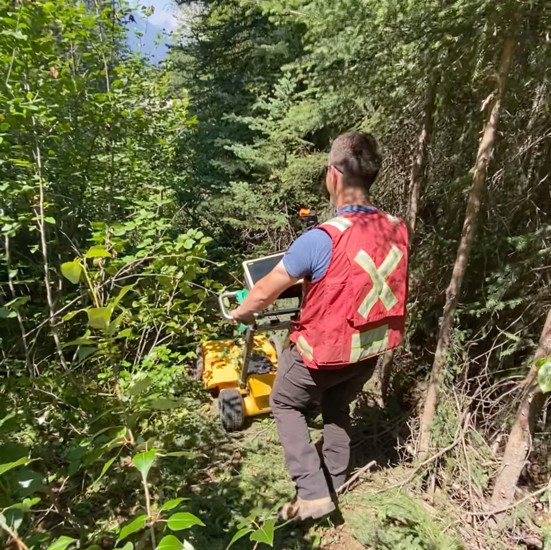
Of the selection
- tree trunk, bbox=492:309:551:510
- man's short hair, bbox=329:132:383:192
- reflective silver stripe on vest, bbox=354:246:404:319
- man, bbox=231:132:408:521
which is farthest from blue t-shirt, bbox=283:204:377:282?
tree trunk, bbox=492:309:551:510

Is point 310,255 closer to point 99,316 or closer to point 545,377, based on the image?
point 99,316

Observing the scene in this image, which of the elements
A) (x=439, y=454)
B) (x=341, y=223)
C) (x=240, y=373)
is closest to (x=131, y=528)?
(x=341, y=223)

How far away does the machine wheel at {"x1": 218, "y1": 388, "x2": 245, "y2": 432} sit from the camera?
3.41 metres

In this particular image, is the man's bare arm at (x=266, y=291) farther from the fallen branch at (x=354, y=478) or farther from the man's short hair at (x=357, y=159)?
the fallen branch at (x=354, y=478)

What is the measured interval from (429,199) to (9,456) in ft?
11.2

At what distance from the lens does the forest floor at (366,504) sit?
2471 mm

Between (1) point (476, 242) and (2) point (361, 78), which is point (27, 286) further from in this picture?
(1) point (476, 242)

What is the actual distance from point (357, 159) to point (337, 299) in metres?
0.73

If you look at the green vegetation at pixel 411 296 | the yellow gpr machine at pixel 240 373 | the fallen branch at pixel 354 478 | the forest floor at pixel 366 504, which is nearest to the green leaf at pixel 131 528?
the green vegetation at pixel 411 296

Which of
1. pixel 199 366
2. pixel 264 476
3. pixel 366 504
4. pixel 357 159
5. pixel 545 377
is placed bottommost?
pixel 366 504

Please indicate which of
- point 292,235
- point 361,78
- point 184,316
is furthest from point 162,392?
point 292,235

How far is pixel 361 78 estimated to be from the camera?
3295 mm

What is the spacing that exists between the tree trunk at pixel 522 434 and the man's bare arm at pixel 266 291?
137 centimetres

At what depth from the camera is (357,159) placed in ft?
7.45
